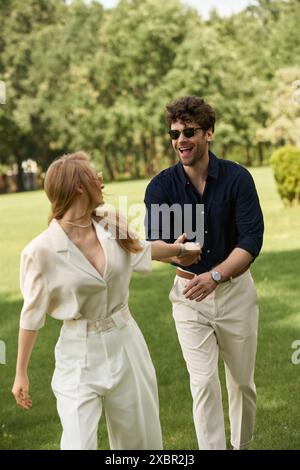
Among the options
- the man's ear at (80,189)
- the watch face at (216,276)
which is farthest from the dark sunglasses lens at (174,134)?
Answer: the man's ear at (80,189)

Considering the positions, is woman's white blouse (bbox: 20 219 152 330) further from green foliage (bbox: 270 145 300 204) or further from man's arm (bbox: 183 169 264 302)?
green foliage (bbox: 270 145 300 204)

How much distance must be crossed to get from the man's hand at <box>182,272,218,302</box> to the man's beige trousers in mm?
175

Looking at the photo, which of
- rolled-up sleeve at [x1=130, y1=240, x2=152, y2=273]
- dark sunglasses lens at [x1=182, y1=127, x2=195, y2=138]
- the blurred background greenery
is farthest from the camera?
the blurred background greenery

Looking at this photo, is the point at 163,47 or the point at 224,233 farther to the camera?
the point at 163,47

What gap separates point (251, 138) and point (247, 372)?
64.6m

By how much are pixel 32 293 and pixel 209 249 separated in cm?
173

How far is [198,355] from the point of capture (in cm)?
545

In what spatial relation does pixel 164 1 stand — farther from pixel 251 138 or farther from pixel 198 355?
pixel 198 355

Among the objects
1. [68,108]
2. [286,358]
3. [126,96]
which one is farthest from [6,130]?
[286,358]

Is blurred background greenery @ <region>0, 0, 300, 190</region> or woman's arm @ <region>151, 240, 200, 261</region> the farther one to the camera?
blurred background greenery @ <region>0, 0, 300, 190</region>

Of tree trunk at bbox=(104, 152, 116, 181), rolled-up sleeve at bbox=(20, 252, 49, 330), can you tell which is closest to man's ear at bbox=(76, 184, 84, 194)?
rolled-up sleeve at bbox=(20, 252, 49, 330)

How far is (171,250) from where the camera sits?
4773 millimetres

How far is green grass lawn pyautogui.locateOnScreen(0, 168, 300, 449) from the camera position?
6.91 m

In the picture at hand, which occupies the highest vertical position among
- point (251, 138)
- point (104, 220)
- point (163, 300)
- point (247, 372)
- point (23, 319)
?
point (104, 220)
